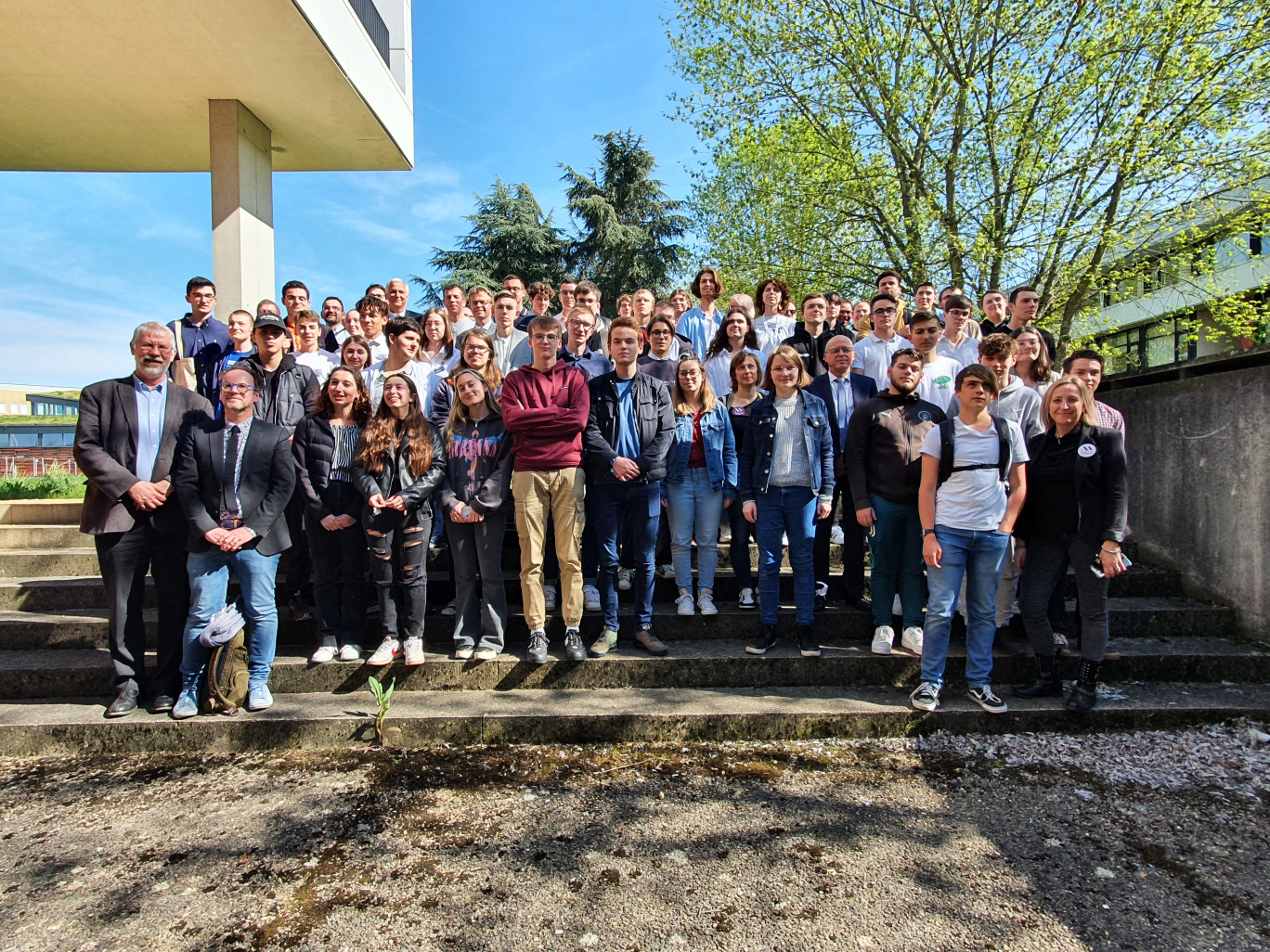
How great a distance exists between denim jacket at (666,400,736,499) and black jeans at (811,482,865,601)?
80 centimetres

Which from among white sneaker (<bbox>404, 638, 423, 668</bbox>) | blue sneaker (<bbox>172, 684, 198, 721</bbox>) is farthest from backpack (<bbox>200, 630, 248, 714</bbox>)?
white sneaker (<bbox>404, 638, 423, 668</bbox>)

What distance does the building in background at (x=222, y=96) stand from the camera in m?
7.68

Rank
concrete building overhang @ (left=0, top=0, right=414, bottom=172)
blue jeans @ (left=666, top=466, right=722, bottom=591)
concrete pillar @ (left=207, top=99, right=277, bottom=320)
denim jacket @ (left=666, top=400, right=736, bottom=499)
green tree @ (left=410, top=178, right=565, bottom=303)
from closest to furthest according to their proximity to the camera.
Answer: denim jacket @ (left=666, top=400, right=736, bottom=499) → blue jeans @ (left=666, top=466, right=722, bottom=591) → concrete building overhang @ (left=0, top=0, right=414, bottom=172) → concrete pillar @ (left=207, top=99, right=277, bottom=320) → green tree @ (left=410, top=178, right=565, bottom=303)

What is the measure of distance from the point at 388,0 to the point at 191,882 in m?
13.4

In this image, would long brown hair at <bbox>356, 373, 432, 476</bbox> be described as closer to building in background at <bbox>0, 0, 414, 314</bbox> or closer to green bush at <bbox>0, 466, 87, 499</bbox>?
building in background at <bbox>0, 0, 414, 314</bbox>

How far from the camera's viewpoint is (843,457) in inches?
Answer: 207

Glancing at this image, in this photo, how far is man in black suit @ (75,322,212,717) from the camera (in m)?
4.16

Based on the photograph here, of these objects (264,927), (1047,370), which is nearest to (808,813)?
(264,927)

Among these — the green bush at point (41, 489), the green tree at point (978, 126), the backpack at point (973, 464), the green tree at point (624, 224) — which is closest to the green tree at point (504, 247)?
the green tree at point (624, 224)

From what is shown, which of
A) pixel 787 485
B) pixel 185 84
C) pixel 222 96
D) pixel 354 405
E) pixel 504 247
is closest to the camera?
pixel 787 485

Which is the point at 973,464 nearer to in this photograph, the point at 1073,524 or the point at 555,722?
the point at 1073,524

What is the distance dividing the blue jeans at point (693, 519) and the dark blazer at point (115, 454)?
325 cm

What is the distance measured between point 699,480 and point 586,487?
0.85 metres

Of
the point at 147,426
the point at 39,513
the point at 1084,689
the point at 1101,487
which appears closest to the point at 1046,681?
the point at 1084,689
